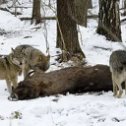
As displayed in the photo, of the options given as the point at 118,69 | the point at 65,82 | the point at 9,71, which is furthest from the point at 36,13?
the point at 118,69

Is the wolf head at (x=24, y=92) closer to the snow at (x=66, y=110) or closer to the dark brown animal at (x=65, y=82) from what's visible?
the dark brown animal at (x=65, y=82)

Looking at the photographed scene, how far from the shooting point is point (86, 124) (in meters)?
6.92

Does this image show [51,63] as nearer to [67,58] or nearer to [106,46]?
[67,58]

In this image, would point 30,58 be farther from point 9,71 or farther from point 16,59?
point 9,71

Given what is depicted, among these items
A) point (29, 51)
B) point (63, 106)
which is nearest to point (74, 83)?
point (63, 106)

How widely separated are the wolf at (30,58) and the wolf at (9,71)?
0.57 metres

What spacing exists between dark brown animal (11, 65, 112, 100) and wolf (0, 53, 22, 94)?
557mm

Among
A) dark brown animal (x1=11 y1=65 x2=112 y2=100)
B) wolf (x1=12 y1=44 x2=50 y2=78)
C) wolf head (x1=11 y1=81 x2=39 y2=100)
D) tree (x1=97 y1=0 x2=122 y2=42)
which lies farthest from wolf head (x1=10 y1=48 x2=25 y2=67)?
tree (x1=97 y1=0 x2=122 y2=42)

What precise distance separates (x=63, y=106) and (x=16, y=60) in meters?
2.30

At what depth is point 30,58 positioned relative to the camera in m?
11.1

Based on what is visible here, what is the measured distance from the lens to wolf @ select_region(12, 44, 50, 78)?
10.4 metres

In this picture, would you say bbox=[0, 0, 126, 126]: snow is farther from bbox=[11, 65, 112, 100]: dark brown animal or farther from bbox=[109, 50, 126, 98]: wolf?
bbox=[109, 50, 126, 98]: wolf

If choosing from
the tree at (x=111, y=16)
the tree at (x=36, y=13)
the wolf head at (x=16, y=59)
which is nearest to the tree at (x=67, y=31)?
the tree at (x=111, y=16)

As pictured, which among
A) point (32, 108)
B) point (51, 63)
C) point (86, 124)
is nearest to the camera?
point (86, 124)
